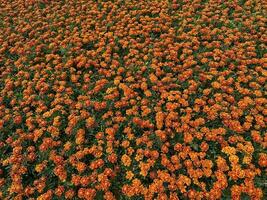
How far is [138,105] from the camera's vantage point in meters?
5.93

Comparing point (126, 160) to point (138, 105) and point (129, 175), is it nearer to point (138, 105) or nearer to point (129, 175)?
point (129, 175)

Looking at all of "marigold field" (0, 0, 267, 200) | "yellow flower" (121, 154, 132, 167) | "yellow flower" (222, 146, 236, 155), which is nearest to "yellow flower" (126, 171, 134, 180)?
Result: "marigold field" (0, 0, 267, 200)

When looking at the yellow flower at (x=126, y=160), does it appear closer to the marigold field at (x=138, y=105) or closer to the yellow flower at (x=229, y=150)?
the marigold field at (x=138, y=105)

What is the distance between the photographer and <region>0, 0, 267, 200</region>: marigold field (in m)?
4.81

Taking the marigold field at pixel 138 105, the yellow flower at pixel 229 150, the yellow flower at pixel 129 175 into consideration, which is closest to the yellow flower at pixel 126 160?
the marigold field at pixel 138 105

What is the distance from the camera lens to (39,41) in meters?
7.98

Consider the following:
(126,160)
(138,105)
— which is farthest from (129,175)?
(138,105)

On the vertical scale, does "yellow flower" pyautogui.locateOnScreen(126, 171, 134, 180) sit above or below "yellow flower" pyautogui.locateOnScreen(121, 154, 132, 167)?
below

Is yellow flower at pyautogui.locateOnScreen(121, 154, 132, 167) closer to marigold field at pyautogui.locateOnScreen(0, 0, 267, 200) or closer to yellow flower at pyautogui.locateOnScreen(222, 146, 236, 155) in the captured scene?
marigold field at pyautogui.locateOnScreen(0, 0, 267, 200)

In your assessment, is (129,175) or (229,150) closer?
(129,175)

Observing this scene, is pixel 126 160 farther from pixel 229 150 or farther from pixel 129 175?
pixel 229 150

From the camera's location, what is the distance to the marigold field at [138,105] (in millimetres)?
4812

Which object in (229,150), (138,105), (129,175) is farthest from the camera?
(138,105)

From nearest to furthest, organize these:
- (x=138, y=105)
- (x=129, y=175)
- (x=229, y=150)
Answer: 1. (x=129, y=175)
2. (x=229, y=150)
3. (x=138, y=105)
